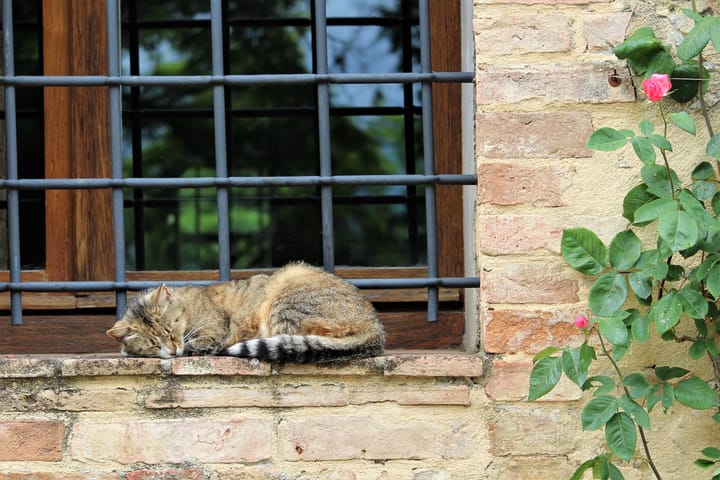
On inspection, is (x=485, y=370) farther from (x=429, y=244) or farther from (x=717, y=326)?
(x=717, y=326)

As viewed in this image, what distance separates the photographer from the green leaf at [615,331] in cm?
236

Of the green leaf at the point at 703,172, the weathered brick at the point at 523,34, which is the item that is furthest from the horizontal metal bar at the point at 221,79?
the green leaf at the point at 703,172

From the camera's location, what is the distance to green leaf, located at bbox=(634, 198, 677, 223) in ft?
7.75

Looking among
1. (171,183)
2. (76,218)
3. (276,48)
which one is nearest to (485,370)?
(171,183)

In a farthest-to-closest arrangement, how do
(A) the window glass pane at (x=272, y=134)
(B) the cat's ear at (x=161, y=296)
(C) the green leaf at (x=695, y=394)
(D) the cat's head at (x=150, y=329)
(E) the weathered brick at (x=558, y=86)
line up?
1. (A) the window glass pane at (x=272, y=134)
2. (B) the cat's ear at (x=161, y=296)
3. (D) the cat's head at (x=150, y=329)
4. (E) the weathered brick at (x=558, y=86)
5. (C) the green leaf at (x=695, y=394)

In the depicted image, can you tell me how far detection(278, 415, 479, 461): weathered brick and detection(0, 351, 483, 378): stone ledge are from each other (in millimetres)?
139

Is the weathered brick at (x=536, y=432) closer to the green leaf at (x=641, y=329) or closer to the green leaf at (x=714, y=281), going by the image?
the green leaf at (x=641, y=329)

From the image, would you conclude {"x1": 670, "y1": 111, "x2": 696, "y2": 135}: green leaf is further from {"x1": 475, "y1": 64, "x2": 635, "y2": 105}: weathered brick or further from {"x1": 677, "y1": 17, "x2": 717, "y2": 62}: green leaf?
{"x1": 475, "y1": 64, "x2": 635, "y2": 105}: weathered brick

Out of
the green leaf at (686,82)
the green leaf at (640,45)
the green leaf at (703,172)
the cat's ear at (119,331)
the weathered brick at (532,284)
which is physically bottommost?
the cat's ear at (119,331)

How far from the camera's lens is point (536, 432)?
267 cm

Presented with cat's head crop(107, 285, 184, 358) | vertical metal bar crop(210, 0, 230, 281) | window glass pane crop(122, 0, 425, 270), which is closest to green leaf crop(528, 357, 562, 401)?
vertical metal bar crop(210, 0, 230, 281)

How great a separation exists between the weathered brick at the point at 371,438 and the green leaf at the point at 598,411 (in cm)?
37

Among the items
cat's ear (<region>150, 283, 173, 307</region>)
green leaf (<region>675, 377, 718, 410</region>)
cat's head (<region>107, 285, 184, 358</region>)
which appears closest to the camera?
green leaf (<region>675, 377, 718, 410</region>)

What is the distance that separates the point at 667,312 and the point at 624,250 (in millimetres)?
220
